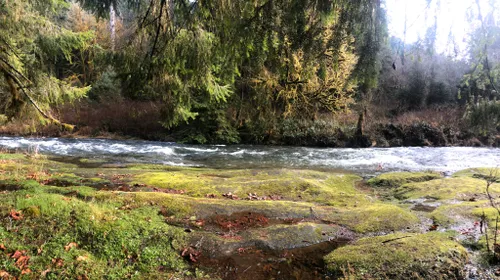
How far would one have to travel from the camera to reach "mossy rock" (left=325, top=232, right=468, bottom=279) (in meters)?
3.89

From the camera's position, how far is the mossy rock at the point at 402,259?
3.89 metres

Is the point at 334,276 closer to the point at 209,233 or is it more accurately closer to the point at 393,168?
the point at 209,233

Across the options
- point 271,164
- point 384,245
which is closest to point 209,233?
point 384,245

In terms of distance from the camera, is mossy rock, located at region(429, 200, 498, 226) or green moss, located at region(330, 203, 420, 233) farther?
mossy rock, located at region(429, 200, 498, 226)

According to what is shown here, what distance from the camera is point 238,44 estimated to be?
4867 mm

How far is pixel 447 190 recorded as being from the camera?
26.1 ft

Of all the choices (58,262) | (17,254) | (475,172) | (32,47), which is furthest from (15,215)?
(475,172)

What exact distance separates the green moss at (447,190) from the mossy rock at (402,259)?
11.5 feet

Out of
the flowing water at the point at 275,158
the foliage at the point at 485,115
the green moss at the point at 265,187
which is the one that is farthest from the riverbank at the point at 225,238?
the flowing water at the point at 275,158

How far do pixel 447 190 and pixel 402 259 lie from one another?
4.84 m

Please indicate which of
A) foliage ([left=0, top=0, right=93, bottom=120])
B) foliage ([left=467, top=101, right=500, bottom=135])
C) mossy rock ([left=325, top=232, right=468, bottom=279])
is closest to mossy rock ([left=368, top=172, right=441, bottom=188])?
foliage ([left=467, top=101, right=500, bottom=135])

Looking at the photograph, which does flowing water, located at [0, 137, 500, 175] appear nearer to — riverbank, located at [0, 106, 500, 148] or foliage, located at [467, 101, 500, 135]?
riverbank, located at [0, 106, 500, 148]

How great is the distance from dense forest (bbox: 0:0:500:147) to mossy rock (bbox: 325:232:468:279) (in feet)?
6.74

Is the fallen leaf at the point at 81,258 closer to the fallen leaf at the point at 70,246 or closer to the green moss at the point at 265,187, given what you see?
the fallen leaf at the point at 70,246
